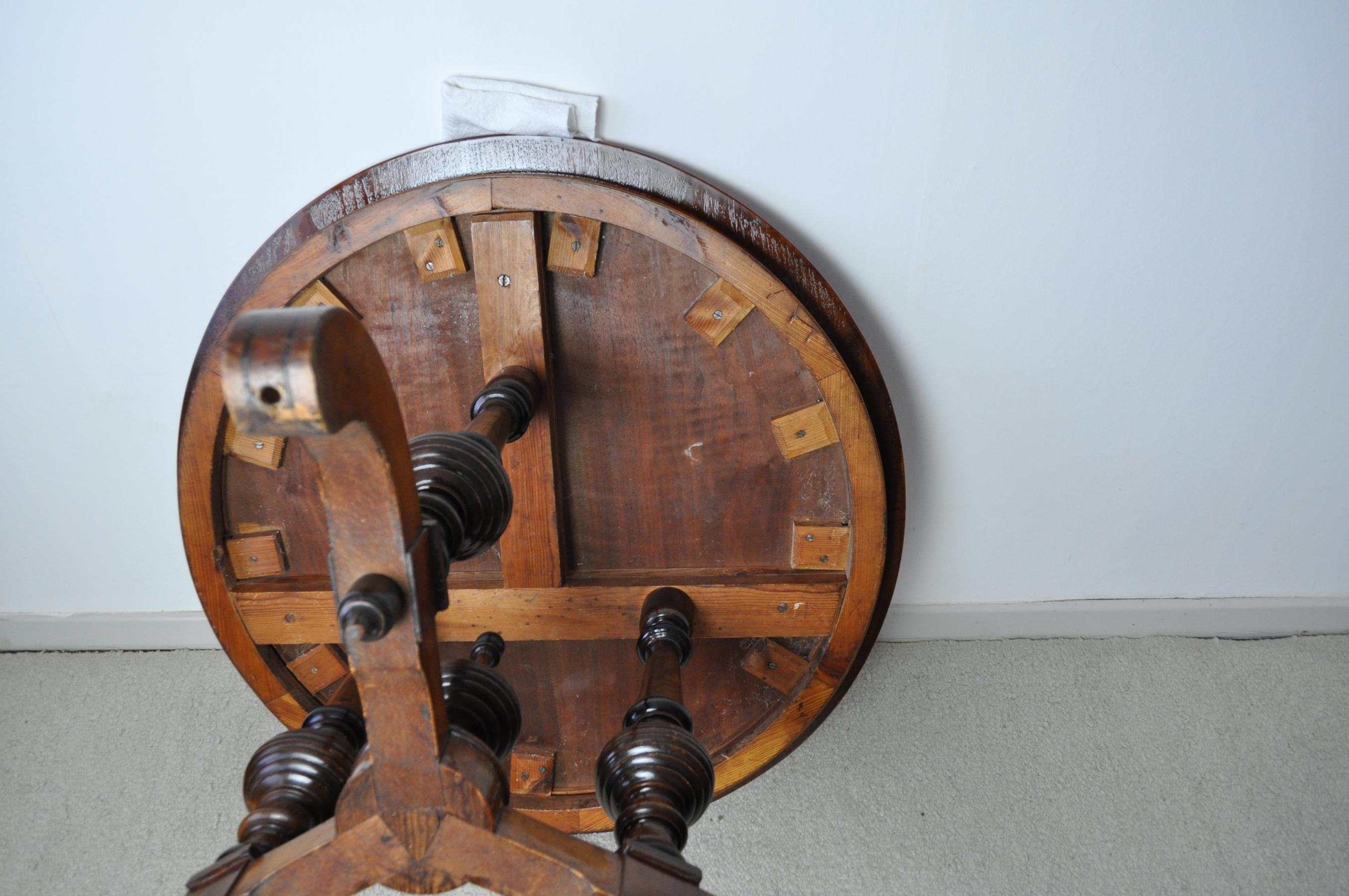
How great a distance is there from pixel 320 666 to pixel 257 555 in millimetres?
154

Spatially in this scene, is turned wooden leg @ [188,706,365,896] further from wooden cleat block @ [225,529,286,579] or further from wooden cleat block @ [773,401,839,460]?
wooden cleat block @ [773,401,839,460]

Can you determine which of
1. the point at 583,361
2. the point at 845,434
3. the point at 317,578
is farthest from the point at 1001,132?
the point at 317,578

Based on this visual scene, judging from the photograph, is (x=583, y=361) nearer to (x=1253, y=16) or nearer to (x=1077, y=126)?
(x=1077, y=126)

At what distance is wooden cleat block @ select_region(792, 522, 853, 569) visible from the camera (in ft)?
3.23

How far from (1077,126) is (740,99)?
351mm

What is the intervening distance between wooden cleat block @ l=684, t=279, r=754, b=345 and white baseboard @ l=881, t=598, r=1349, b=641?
562 mm

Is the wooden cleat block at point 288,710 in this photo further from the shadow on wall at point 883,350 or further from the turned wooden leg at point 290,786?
the shadow on wall at point 883,350

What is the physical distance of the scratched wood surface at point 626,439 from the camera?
2.89 ft

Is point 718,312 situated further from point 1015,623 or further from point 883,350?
point 1015,623

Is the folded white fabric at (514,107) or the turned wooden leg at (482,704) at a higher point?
the folded white fabric at (514,107)

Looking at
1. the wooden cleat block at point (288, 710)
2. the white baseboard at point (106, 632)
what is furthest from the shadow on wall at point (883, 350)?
the white baseboard at point (106, 632)

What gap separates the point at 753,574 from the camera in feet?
3.30

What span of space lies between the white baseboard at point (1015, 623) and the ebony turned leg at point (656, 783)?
624 millimetres

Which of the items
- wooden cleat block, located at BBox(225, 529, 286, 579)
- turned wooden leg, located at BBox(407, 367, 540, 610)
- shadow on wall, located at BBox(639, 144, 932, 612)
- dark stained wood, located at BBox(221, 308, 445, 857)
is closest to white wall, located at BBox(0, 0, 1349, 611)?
shadow on wall, located at BBox(639, 144, 932, 612)
